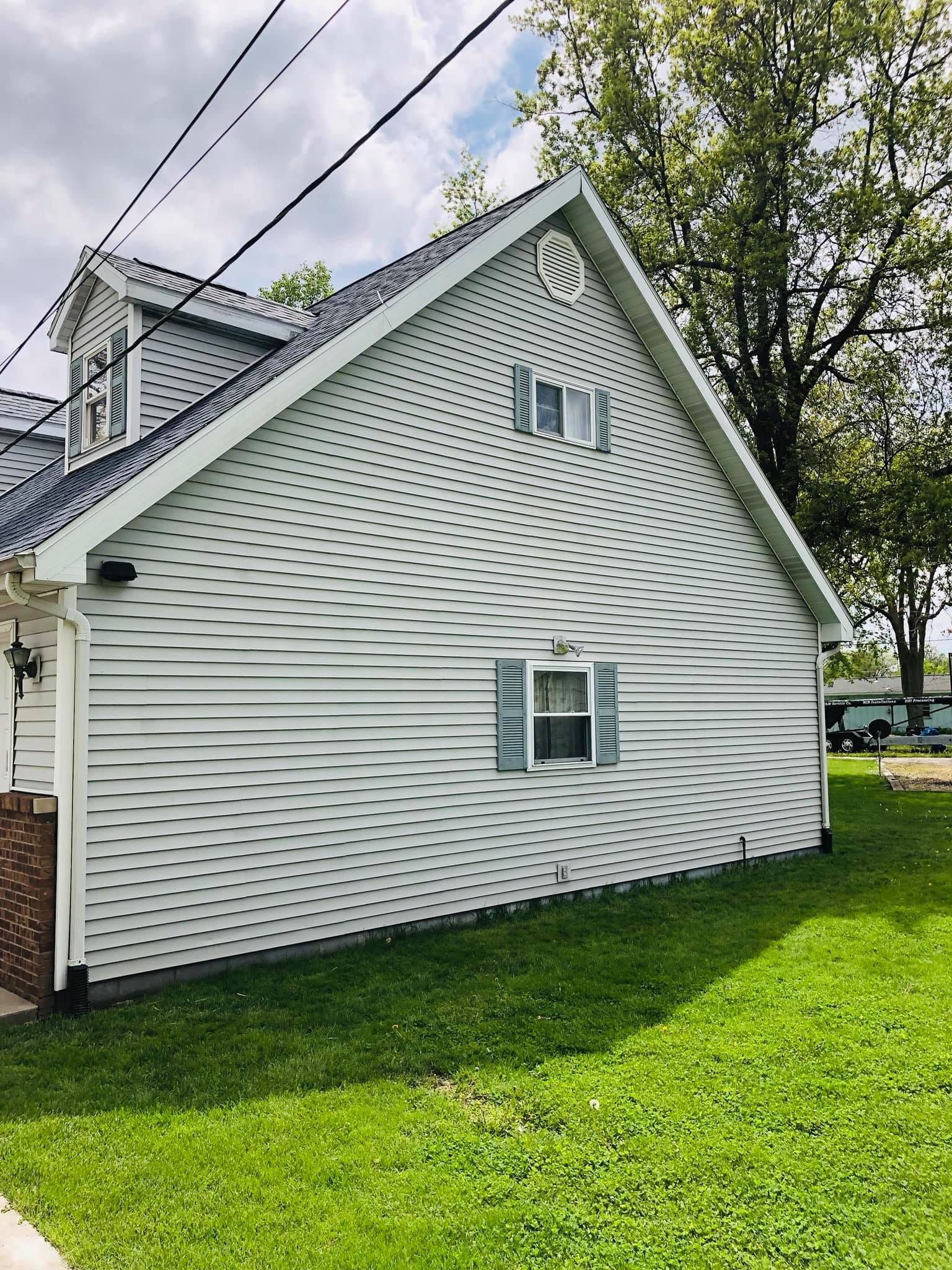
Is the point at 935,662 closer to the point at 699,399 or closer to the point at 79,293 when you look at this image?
the point at 699,399

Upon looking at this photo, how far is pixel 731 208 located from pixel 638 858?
14.8 m

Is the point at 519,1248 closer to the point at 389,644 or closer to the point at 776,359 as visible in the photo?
the point at 389,644

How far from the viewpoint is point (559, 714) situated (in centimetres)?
923

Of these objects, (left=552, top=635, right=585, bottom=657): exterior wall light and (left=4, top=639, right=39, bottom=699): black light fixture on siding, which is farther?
(left=552, top=635, right=585, bottom=657): exterior wall light

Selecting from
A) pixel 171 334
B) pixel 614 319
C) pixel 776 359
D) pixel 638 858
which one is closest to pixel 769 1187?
pixel 638 858

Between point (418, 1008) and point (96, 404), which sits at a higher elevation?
point (96, 404)

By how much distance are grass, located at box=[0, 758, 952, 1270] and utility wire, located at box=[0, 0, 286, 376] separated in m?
6.15

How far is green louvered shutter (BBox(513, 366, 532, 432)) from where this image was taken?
29.9ft

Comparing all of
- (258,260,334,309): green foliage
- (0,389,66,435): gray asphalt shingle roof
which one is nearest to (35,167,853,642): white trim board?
(0,389,66,435): gray asphalt shingle roof

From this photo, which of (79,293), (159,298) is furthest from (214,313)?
(79,293)

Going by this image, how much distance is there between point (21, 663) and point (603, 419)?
6.36 meters

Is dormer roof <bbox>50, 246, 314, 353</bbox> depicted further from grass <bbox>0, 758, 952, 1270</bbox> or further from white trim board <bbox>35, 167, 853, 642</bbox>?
grass <bbox>0, 758, 952, 1270</bbox>

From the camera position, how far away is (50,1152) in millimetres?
4031

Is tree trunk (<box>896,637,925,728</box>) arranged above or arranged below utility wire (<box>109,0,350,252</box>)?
below
